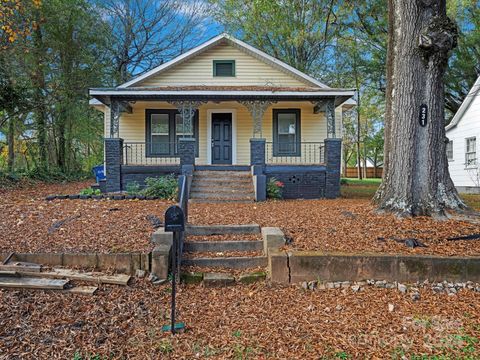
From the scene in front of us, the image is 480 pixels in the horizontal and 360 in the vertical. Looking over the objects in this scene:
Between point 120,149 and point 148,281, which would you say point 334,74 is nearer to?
point 120,149

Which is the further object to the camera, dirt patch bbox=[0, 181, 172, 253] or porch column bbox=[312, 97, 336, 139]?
porch column bbox=[312, 97, 336, 139]

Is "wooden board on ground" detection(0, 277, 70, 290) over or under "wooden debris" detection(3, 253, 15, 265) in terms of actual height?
under

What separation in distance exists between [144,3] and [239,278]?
23.5m

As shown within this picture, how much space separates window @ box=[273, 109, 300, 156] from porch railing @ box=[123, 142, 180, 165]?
399cm

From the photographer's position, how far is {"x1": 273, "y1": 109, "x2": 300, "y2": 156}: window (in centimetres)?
1378

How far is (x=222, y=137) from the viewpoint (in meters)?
13.9

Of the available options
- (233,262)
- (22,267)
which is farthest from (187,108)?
(22,267)

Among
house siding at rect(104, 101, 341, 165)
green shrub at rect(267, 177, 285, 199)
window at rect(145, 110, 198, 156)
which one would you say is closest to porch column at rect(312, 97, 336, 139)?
house siding at rect(104, 101, 341, 165)

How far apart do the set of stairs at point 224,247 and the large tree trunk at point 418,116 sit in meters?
2.42

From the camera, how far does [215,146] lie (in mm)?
13867

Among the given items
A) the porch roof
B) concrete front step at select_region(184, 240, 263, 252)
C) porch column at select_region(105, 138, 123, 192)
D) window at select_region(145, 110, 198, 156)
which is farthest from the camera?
window at select_region(145, 110, 198, 156)

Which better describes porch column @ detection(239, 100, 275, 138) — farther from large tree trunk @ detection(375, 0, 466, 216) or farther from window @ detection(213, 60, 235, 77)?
large tree trunk @ detection(375, 0, 466, 216)

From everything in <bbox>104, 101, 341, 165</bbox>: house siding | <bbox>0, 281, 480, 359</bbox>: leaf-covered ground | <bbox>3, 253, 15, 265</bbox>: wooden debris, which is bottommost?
<bbox>0, 281, 480, 359</bbox>: leaf-covered ground

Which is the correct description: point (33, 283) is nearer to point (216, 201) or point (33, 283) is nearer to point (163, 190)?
point (216, 201)
